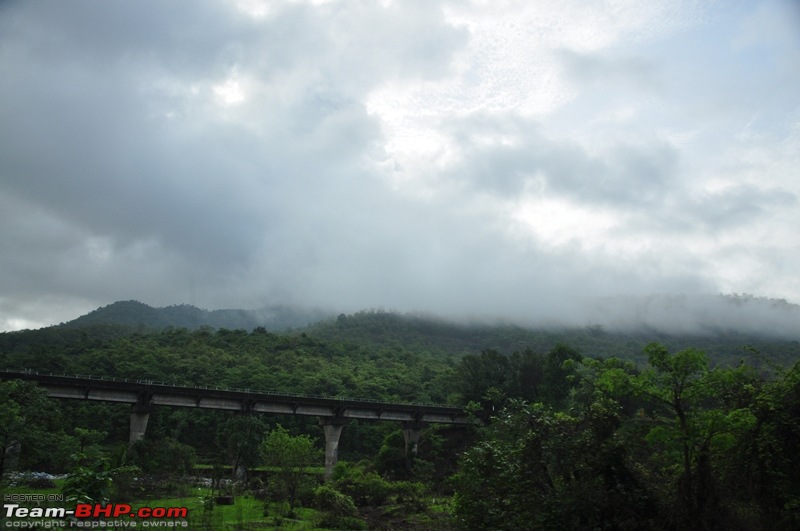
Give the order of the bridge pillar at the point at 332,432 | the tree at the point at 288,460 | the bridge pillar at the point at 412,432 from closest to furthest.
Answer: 1. the tree at the point at 288,460
2. the bridge pillar at the point at 332,432
3. the bridge pillar at the point at 412,432

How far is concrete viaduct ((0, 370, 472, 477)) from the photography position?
2018 inches

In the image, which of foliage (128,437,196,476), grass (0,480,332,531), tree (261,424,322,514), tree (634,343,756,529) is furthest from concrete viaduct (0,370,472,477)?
tree (634,343,756,529)

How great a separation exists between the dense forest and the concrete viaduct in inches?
98.7

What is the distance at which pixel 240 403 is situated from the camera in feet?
197

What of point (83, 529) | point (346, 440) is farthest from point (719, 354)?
point (83, 529)

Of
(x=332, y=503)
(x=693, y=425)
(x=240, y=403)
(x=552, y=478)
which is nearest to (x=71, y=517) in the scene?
(x=552, y=478)

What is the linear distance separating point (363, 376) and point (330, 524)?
65738 millimetres

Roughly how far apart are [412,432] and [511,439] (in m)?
50.7

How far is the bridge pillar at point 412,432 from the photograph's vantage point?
6647cm

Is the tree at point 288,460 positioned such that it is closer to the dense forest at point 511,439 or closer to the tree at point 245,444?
the dense forest at point 511,439

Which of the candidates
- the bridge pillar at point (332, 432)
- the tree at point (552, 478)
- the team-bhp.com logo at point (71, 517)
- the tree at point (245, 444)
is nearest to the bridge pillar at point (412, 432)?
the bridge pillar at point (332, 432)

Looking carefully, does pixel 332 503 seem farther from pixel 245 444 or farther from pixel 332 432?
pixel 332 432

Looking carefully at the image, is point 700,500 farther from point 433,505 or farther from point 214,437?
point 214,437

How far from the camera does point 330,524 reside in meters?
28.1
